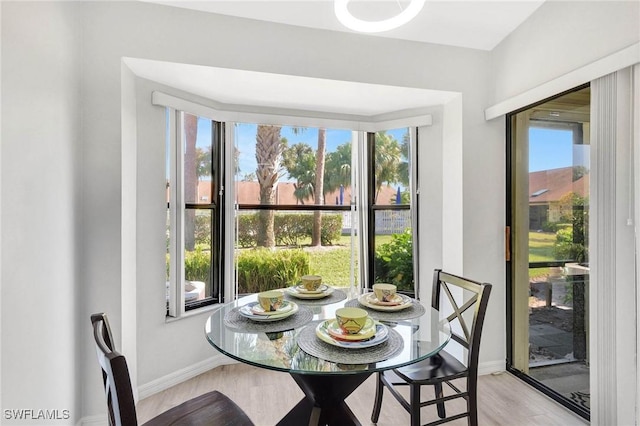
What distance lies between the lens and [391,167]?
10.7 ft

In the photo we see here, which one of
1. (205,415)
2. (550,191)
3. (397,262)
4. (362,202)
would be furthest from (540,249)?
(205,415)

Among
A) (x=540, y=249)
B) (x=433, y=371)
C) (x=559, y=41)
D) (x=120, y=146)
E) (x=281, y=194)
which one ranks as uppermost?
(x=559, y=41)

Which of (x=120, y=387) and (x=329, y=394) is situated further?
(x=329, y=394)

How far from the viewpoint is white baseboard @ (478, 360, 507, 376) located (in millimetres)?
2682

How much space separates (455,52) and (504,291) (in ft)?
6.46

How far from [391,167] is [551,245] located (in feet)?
4.79

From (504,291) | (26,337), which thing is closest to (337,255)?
(504,291)

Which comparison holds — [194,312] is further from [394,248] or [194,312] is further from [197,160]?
[394,248]

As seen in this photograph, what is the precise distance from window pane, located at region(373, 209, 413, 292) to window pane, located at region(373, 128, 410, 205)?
0.15 meters

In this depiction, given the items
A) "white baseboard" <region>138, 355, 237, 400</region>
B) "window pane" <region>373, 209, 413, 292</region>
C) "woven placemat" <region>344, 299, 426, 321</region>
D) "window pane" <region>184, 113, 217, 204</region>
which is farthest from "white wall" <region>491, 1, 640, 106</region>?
"white baseboard" <region>138, 355, 237, 400</region>

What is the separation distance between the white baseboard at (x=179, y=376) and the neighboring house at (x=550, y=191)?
275 cm

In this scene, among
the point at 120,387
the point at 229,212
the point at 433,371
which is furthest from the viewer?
the point at 229,212

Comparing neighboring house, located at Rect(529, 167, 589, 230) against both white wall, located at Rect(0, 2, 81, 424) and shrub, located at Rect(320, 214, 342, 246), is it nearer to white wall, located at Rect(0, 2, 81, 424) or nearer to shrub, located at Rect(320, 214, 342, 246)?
shrub, located at Rect(320, 214, 342, 246)

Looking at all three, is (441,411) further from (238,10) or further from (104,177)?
(238,10)
